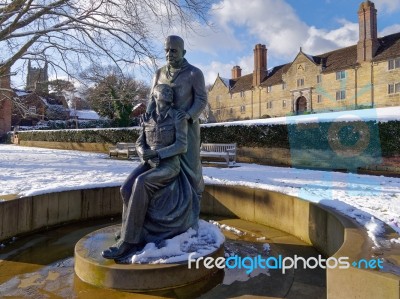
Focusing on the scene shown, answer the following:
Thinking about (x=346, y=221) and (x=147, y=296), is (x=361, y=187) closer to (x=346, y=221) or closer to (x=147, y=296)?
(x=346, y=221)

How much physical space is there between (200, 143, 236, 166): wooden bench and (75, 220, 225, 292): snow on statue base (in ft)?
29.0

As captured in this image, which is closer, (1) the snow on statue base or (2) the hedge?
(1) the snow on statue base

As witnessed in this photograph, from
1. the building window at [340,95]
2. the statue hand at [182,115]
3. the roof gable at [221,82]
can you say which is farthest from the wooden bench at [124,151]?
the roof gable at [221,82]

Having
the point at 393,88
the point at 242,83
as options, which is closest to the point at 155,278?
the point at 393,88

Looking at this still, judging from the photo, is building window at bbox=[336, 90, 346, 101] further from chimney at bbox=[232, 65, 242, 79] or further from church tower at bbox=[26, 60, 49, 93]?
church tower at bbox=[26, 60, 49, 93]

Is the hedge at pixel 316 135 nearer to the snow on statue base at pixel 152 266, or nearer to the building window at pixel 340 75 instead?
the snow on statue base at pixel 152 266

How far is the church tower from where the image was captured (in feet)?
47.0

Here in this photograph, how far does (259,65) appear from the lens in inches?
1827

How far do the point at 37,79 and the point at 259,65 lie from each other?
1442 inches

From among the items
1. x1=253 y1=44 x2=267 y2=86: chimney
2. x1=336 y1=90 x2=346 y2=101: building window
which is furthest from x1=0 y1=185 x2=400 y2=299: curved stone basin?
x1=253 y1=44 x2=267 y2=86: chimney

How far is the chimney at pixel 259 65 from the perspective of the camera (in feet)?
149

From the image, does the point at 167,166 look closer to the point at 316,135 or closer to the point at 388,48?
the point at 316,135

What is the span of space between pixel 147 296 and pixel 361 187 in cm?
609

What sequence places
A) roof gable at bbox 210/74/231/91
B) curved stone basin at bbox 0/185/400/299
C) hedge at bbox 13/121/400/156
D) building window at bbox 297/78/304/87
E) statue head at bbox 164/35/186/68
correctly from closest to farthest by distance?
curved stone basin at bbox 0/185/400/299, statue head at bbox 164/35/186/68, hedge at bbox 13/121/400/156, building window at bbox 297/78/304/87, roof gable at bbox 210/74/231/91
